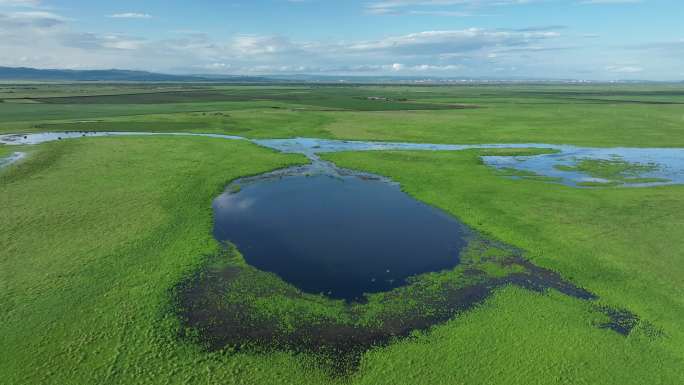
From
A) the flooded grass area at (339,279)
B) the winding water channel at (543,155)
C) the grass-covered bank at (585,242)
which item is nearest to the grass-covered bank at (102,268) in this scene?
the flooded grass area at (339,279)

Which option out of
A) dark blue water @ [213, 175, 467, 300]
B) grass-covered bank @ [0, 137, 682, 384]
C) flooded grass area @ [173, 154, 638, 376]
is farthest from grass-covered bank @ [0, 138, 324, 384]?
dark blue water @ [213, 175, 467, 300]

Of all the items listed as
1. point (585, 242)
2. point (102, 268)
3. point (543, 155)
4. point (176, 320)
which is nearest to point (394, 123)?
point (543, 155)

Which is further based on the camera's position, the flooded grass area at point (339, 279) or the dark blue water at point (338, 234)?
the dark blue water at point (338, 234)

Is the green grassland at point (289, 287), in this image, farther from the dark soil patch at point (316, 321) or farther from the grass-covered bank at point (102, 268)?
the dark soil patch at point (316, 321)

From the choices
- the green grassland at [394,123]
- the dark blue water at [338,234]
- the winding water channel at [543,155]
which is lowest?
the dark blue water at [338,234]

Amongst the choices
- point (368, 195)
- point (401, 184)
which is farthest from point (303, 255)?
point (401, 184)

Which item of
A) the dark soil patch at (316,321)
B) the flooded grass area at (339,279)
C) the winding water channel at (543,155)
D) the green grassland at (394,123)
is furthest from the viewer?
the green grassland at (394,123)

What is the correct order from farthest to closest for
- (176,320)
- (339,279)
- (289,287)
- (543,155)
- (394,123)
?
(394,123)
(543,155)
(339,279)
(289,287)
(176,320)

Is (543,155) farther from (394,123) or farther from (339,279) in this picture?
(339,279)
